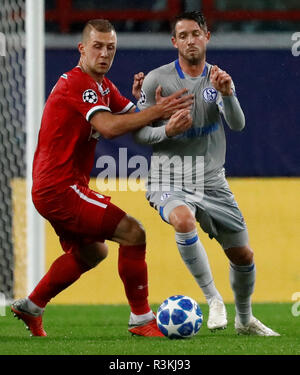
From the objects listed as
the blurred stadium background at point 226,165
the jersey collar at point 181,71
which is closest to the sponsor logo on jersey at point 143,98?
the jersey collar at point 181,71

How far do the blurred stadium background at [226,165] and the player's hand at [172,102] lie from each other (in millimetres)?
3347

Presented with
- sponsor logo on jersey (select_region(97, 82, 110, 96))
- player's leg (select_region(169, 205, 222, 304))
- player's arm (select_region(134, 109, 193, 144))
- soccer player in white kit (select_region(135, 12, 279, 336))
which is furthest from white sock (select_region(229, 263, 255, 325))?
sponsor logo on jersey (select_region(97, 82, 110, 96))

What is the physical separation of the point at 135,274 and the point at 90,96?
103 centimetres

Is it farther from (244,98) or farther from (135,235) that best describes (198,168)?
(244,98)

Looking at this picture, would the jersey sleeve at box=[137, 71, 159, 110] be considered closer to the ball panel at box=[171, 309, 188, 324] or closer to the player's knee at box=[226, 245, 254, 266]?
the player's knee at box=[226, 245, 254, 266]

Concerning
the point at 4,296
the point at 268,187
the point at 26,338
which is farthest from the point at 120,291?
the point at 26,338

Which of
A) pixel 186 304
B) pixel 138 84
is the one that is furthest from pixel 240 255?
pixel 138 84

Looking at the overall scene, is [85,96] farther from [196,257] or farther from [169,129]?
[196,257]

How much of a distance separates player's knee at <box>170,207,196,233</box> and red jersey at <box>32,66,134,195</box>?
24.4 inches

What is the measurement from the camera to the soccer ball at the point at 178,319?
522 cm

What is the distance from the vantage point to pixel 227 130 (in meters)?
9.21

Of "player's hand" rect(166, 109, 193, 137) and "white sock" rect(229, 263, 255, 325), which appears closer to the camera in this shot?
"player's hand" rect(166, 109, 193, 137)

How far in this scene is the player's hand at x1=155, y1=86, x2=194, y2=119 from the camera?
544 cm
